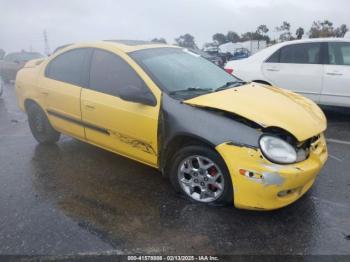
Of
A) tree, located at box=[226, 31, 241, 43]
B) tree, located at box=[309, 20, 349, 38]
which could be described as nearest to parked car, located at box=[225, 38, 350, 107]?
tree, located at box=[309, 20, 349, 38]

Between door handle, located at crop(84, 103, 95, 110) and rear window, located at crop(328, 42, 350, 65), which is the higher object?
rear window, located at crop(328, 42, 350, 65)

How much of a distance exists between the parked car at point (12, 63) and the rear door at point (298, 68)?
12.1m

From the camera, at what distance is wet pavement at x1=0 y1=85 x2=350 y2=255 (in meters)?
2.92

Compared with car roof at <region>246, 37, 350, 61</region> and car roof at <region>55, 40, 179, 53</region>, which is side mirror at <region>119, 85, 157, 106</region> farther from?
car roof at <region>246, 37, 350, 61</region>

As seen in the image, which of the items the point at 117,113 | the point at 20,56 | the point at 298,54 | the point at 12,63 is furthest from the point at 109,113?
the point at 20,56

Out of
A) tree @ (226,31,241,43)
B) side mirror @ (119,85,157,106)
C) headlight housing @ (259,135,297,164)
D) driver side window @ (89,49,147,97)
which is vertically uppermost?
driver side window @ (89,49,147,97)

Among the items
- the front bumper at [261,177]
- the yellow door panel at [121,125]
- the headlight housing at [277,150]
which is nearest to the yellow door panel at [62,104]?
the yellow door panel at [121,125]

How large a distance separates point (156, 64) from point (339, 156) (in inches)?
109

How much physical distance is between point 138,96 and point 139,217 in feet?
3.91

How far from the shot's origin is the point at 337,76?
6230 mm

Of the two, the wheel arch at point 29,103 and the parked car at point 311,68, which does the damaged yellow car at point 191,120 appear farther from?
the parked car at point 311,68

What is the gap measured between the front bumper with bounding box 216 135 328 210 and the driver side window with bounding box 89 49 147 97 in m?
1.26

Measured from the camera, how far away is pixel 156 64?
4.00 m

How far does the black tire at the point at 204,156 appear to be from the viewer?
323 cm
